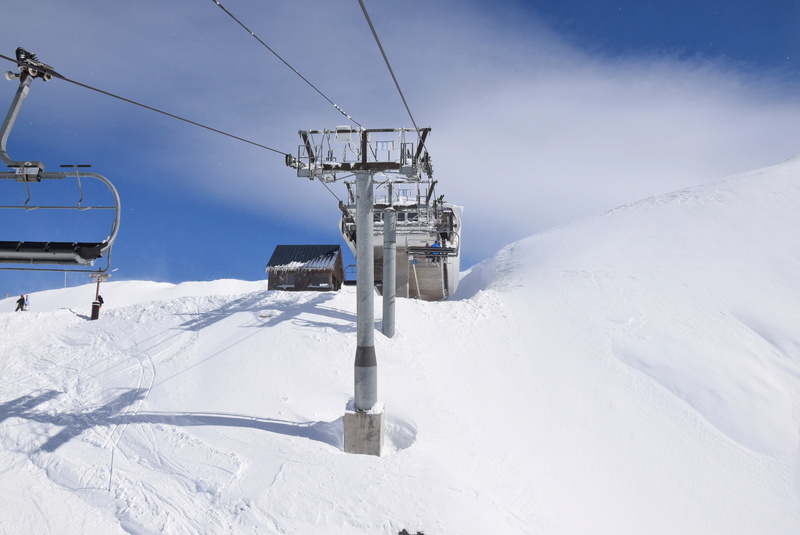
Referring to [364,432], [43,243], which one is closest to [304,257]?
[364,432]

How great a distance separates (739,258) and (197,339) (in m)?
Result: 20.5

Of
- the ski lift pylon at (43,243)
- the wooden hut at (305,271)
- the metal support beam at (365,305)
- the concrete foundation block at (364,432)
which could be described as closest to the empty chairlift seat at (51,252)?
the ski lift pylon at (43,243)

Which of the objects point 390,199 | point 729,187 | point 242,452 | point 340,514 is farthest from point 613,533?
point 729,187

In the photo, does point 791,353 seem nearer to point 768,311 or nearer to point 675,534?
point 768,311

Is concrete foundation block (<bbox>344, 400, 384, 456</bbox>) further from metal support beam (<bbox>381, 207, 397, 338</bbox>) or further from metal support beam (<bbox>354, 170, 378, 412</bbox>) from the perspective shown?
metal support beam (<bbox>381, 207, 397, 338</bbox>)

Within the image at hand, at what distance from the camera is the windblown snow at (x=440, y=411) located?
817cm

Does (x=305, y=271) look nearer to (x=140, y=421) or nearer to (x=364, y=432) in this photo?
(x=140, y=421)

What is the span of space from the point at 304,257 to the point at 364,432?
21865mm

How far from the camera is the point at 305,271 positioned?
29938 millimetres

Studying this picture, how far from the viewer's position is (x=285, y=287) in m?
30.0

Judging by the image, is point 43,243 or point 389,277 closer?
point 43,243

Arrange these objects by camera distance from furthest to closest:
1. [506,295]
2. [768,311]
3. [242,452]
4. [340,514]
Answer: [506,295], [768,311], [242,452], [340,514]

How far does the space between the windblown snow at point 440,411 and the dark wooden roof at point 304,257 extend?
1156 cm

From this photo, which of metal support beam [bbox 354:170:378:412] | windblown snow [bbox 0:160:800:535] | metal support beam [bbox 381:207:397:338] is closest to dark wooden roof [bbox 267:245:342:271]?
windblown snow [bbox 0:160:800:535]
